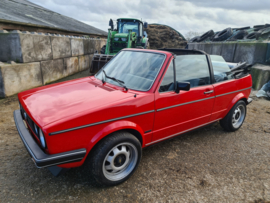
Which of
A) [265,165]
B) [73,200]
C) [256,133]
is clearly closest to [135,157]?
[73,200]

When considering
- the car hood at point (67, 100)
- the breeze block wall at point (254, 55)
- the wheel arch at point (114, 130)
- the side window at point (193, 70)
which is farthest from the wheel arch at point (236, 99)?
the breeze block wall at point (254, 55)

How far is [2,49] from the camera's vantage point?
5785 millimetres

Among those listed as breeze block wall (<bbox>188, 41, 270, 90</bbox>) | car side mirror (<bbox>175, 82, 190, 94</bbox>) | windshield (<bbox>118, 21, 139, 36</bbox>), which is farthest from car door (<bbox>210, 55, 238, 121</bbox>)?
windshield (<bbox>118, 21, 139, 36</bbox>)

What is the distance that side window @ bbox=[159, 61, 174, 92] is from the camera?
2.65 meters

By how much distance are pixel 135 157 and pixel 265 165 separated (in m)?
2.09

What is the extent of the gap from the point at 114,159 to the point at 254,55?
8.34 metres

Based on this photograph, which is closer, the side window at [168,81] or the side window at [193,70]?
the side window at [168,81]

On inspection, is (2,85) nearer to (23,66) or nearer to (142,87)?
(23,66)

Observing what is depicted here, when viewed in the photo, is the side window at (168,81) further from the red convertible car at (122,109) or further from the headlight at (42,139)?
the headlight at (42,139)

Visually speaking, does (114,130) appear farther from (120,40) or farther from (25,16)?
(25,16)

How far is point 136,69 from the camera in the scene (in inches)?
112

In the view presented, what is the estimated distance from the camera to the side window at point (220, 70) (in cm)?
344

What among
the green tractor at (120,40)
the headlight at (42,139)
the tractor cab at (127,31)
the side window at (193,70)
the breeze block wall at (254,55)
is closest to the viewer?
the headlight at (42,139)

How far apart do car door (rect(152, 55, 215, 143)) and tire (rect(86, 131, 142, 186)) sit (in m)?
0.45
